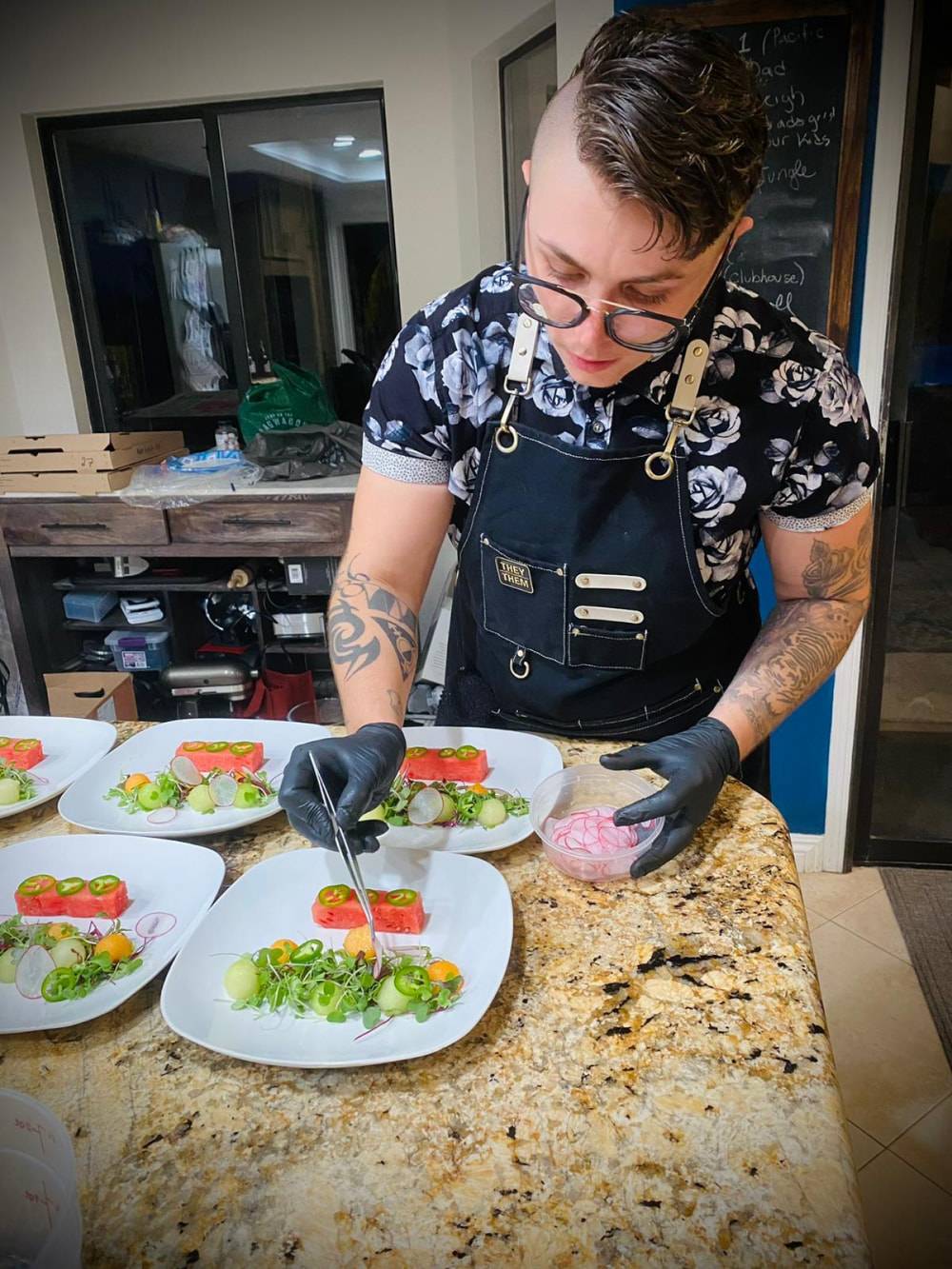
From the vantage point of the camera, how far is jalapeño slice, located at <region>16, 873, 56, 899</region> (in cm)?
77

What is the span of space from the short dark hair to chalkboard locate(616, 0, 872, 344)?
1.10 meters

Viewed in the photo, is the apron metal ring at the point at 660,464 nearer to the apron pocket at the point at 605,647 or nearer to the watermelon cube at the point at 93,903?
the apron pocket at the point at 605,647

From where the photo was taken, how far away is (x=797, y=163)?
5.51 ft

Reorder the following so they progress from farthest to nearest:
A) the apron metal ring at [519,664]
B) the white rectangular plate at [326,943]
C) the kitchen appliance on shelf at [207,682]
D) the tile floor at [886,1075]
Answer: the kitchen appliance on shelf at [207,682] < the tile floor at [886,1075] < the apron metal ring at [519,664] < the white rectangular plate at [326,943]

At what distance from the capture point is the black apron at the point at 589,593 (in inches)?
38.3

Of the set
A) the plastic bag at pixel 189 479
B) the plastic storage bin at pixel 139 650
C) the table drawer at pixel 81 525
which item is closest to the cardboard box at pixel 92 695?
the plastic storage bin at pixel 139 650

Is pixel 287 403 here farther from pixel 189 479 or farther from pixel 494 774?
pixel 494 774

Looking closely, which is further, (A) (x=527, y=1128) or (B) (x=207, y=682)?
(B) (x=207, y=682)

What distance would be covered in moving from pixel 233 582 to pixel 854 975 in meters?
1.77

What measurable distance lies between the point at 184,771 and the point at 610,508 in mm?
555

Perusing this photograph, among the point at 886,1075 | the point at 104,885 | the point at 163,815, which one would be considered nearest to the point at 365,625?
the point at 163,815

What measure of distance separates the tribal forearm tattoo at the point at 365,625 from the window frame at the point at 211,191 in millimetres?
1695

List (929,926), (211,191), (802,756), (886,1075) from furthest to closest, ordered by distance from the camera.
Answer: (211,191)
(802,756)
(929,926)
(886,1075)

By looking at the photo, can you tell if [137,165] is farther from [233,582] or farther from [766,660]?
[766,660]
